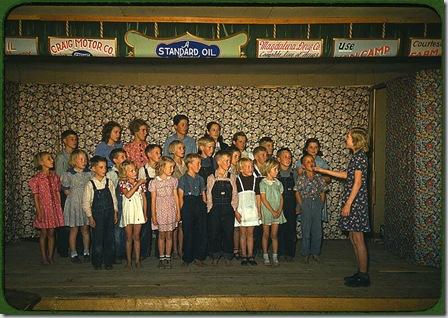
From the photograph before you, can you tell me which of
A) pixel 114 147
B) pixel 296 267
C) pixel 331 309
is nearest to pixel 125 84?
pixel 114 147

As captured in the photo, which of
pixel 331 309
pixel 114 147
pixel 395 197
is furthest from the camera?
pixel 395 197

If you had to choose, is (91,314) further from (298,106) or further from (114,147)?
(298,106)

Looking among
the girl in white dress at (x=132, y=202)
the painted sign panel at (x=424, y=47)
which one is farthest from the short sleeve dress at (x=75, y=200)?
the painted sign panel at (x=424, y=47)

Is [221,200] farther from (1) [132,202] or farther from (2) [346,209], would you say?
(2) [346,209]

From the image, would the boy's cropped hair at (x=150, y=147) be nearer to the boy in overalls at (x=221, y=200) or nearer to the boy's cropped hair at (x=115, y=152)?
the boy's cropped hair at (x=115, y=152)

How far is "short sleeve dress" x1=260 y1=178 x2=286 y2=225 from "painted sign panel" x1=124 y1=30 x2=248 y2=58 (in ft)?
6.04

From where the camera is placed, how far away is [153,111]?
→ 981 cm

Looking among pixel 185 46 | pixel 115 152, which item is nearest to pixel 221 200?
pixel 115 152

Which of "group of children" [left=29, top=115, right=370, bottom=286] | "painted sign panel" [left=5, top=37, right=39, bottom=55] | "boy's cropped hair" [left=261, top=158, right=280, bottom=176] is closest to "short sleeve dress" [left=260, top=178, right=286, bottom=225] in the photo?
"group of children" [left=29, top=115, right=370, bottom=286]

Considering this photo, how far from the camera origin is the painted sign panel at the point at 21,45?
24.1 feet

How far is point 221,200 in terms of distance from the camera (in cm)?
745

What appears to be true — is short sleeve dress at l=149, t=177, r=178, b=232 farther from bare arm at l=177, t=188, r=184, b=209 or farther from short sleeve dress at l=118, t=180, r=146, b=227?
short sleeve dress at l=118, t=180, r=146, b=227

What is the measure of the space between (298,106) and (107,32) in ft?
12.7

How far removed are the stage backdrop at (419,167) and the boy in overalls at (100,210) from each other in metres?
4.19
